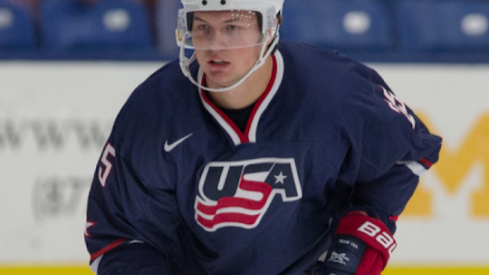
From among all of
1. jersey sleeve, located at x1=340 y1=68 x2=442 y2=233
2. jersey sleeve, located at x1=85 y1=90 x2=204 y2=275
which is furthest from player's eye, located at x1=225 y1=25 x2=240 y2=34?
jersey sleeve, located at x1=340 y1=68 x2=442 y2=233

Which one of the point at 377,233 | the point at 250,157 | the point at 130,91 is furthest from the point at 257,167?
the point at 130,91

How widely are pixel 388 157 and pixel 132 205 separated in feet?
2.11

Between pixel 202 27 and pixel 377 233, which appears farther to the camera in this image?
pixel 377 233

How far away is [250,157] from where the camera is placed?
1797 mm

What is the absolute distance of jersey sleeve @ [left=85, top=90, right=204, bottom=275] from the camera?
179cm

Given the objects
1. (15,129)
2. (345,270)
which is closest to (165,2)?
(15,129)

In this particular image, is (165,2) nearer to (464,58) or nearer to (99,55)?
(99,55)

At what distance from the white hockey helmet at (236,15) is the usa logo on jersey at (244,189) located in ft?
0.69

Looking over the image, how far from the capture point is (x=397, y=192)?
76.6 inches

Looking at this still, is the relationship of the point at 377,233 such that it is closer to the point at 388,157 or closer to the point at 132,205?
the point at 388,157

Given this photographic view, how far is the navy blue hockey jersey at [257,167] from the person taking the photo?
1.78 metres

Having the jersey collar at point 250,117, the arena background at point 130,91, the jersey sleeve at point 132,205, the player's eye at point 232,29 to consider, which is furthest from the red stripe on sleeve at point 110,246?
the arena background at point 130,91

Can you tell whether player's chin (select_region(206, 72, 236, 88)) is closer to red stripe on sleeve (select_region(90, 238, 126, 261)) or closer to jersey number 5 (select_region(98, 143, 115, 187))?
jersey number 5 (select_region(98, 143, 115, 187))

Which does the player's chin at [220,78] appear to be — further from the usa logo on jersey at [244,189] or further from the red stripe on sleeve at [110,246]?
the red stripe on sleeve at [110,246]
